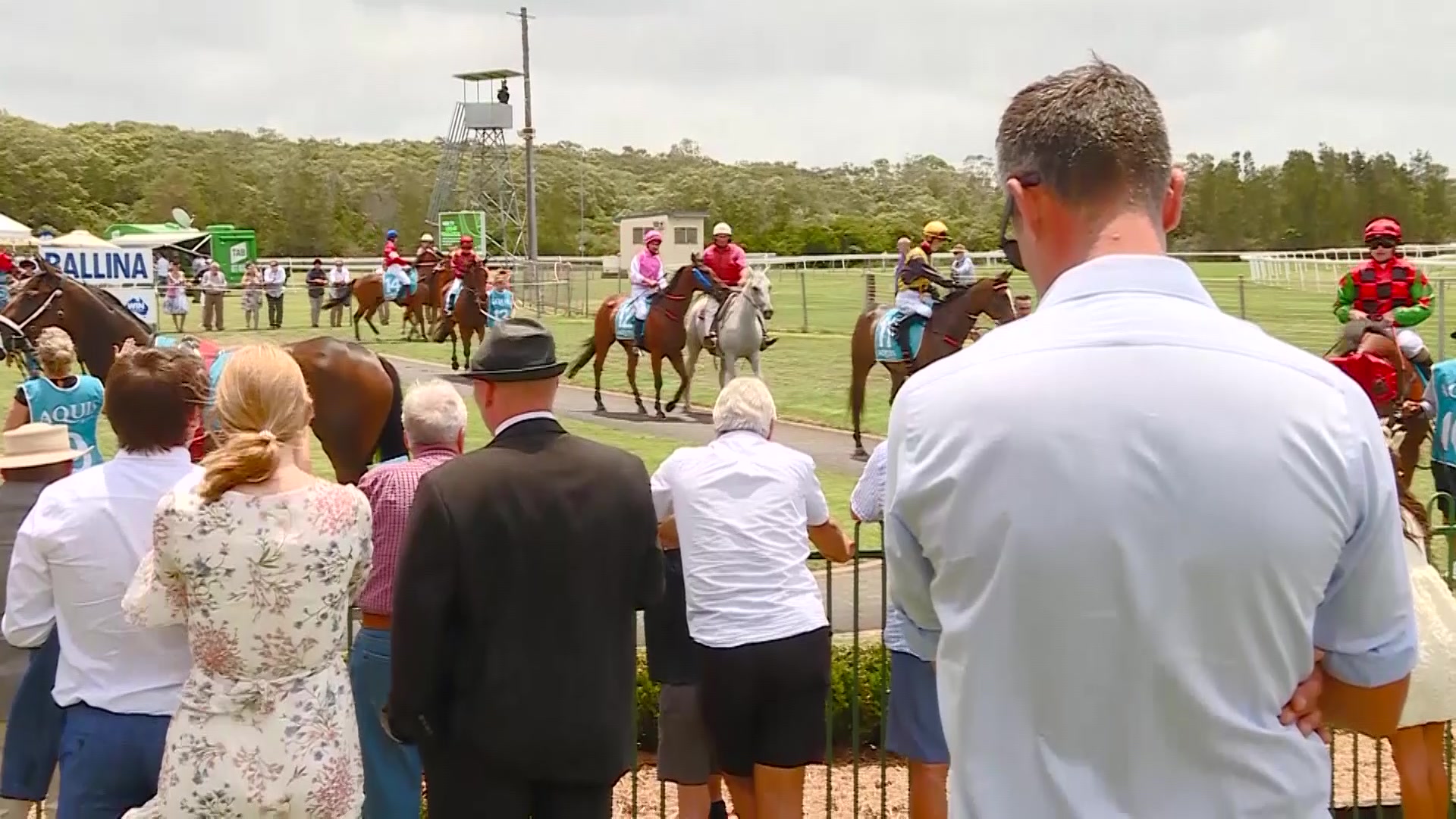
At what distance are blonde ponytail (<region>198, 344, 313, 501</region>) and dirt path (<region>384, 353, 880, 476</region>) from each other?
11054 mm

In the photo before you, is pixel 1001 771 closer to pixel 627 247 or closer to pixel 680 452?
pixel 680 452

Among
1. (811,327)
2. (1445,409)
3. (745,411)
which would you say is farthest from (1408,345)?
(811,327)

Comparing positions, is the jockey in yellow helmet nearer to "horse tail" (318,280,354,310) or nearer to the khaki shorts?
the khaki shorts

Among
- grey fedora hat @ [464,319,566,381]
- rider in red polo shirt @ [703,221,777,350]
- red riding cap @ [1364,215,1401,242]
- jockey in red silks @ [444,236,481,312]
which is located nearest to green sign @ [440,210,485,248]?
jockey in red silks @ [444,236,481,312]

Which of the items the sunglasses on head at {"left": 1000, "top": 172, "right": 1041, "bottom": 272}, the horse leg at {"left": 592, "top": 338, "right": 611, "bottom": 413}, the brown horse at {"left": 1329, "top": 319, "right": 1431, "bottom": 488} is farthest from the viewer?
the horse leg at {"left": 592, "top": 338, "right": 611, "bottom": 413}

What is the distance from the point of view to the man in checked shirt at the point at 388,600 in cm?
435

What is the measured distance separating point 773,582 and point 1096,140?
9.81 feet

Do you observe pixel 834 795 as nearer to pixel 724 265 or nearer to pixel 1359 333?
pixel 1359 333

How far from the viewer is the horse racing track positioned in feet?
21.2

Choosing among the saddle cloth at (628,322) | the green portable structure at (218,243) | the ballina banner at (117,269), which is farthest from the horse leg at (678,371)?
the green portable structure at (218,243)

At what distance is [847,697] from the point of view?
6.84 meters

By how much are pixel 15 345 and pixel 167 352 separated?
10.0 meters

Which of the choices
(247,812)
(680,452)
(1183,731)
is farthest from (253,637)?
(1183,731)

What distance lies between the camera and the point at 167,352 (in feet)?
12.7
